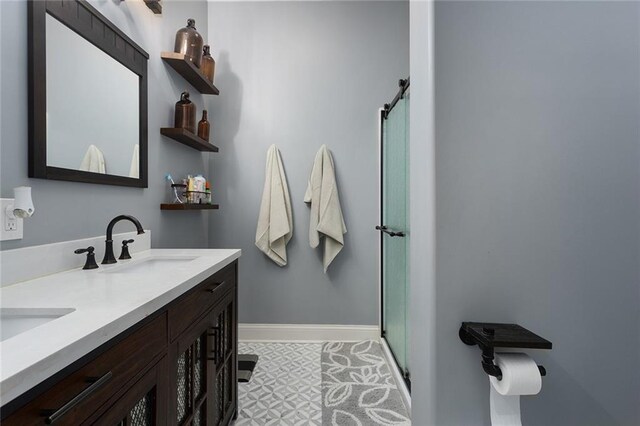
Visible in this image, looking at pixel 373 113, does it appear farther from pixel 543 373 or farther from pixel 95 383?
pixel 95 383

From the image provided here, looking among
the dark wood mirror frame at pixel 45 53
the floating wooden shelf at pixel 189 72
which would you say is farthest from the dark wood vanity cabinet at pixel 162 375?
the floating wooden shelf at pixel 189 72

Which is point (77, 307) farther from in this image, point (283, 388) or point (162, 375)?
point (283, 388)

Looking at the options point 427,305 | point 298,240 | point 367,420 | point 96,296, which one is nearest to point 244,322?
point 298,240

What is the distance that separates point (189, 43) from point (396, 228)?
5.44 ft

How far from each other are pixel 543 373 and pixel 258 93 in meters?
2.28

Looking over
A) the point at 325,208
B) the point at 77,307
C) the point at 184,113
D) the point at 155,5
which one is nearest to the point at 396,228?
the point at 325,208

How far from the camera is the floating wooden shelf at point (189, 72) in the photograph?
1.58m

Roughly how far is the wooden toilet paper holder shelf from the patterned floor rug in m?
1.06

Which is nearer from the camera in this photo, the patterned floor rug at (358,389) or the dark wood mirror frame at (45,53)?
the dark wood mirror frame at (45,53)

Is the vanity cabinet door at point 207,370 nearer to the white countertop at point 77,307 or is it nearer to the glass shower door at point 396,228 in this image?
the white countertop at point 77,307

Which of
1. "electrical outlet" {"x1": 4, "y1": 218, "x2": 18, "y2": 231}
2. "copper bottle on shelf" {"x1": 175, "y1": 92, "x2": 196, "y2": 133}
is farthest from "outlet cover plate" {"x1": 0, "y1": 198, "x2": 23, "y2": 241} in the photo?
"copper bottle on shelf" {"x1": 175, "y1": 92, "x2": 196, "y2": 133}

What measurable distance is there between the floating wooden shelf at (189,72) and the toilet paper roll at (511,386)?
6.30 feet

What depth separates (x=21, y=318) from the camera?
64 cm

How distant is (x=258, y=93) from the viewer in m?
2.24
